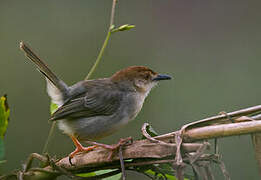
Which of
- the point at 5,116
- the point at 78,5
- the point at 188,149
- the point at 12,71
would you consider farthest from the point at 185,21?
the point at 188,149

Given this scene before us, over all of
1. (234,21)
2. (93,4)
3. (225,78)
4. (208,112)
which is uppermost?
(93,4)

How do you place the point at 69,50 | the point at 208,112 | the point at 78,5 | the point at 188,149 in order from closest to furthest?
1. the point at 188,149
2. the point at 208,112
3. the point at 69,50
4. the point at 78,5

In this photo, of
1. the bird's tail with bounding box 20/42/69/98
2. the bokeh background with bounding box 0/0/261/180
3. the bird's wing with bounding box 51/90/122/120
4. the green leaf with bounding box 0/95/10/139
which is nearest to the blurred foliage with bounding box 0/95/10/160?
the green leaf with bounding box 0/95/10/139

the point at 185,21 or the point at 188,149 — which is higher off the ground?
the point at 185,21

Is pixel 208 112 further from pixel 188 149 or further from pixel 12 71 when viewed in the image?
pixel 188 149

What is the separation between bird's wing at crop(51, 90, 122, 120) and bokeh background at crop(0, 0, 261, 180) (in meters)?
1.52

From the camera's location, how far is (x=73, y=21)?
6852mm

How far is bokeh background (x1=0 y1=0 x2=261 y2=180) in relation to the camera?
5.41 metres

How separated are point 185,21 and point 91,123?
3.57 meters

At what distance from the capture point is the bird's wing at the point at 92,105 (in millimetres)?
3648

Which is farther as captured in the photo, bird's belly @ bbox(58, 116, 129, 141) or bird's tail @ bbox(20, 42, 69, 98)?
bird's tail @ bbox(20, 42, 69, 98)

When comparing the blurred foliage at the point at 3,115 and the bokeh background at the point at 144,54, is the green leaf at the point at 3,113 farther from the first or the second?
the bokeh background at the point at 144,54

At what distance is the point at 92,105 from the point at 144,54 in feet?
8.65

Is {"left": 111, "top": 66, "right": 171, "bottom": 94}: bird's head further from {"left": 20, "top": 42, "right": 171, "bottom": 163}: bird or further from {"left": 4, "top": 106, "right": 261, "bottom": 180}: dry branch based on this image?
{"left": 4, "top": 106, "right": 261, "bottom": 180}: dry branch
